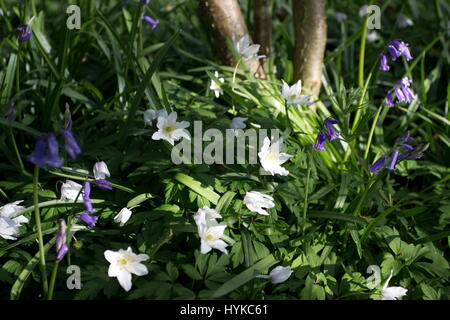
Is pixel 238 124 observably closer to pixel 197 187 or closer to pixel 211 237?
pixel 197 187

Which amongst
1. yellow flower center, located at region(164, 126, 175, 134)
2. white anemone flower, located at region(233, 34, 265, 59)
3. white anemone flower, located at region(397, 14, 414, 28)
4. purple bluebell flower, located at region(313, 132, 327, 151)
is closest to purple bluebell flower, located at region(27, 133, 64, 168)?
yellow flower center, located at region(164, 126, 175, 134)

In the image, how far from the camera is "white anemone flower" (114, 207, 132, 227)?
172 centimetres

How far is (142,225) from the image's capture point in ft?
6.06

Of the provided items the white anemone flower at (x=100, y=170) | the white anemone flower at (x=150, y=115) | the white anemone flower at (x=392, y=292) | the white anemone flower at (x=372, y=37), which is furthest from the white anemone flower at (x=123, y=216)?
the white anemone flower at (x=372, y=37)

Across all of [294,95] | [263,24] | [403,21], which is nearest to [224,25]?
[263,24]

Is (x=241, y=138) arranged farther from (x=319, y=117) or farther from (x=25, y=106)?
(x=25, y=106)

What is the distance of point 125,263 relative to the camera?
157cm

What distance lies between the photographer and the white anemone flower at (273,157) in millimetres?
1803

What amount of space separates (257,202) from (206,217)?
188 mm

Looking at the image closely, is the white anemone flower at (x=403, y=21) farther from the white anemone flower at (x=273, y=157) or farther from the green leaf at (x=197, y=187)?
the green leaf at (x=197, y=187)

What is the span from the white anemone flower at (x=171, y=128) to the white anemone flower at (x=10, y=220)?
1.80 ft

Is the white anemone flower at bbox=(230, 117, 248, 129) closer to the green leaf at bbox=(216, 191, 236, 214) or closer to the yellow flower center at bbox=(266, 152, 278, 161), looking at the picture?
the yellow flower center at bbox=(266, 152, 278, 161)
